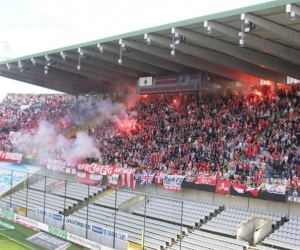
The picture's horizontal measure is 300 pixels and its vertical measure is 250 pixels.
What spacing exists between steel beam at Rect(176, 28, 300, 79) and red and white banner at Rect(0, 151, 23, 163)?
19.7 meters

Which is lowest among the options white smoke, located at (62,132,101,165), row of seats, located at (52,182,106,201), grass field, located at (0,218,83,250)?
grass field, located at (0,218,83,250)

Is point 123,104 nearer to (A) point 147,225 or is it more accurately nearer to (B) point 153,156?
(B) point 153,156

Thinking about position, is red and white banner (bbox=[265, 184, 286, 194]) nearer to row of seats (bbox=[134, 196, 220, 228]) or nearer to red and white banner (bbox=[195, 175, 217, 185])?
red and white banner (bbox=[195, 175, 217, 185])

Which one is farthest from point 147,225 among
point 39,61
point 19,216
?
point 39,61

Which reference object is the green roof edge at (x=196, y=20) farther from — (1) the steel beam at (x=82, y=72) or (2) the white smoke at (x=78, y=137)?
(2) the white smoke at (x=78, y=137)

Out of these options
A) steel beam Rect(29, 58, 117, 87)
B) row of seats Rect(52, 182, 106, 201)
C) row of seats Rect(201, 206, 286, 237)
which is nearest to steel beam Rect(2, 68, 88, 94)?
steel beam Rect(29, 58, 117, 87)

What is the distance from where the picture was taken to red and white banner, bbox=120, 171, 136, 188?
27016mm

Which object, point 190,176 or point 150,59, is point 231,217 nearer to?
point 190,176

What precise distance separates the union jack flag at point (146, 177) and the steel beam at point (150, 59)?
7.22 metres

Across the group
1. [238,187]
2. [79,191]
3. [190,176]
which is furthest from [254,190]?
[79,191]

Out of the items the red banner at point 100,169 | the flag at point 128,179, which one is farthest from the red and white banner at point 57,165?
the flag at point 128,179

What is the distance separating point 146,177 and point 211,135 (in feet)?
15.4

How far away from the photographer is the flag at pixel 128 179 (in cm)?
2702

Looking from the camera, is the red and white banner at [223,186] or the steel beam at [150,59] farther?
the steel beam at [150,59]
